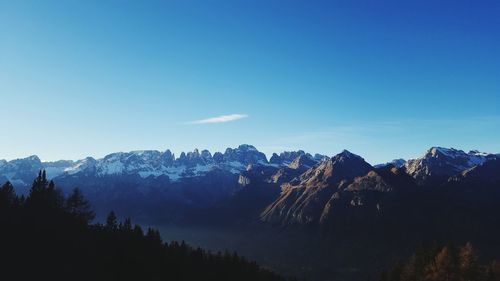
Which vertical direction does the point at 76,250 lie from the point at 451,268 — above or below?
below

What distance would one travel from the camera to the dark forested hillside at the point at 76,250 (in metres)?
111

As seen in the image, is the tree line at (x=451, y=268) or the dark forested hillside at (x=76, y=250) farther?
the dark forested hillside at (x=76, y=250)

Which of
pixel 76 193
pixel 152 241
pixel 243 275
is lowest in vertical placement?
pixel 243 275

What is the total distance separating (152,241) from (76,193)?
26240 millimetres

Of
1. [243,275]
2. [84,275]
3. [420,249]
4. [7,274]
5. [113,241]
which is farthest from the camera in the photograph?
[243,275]

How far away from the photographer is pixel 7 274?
10356cm

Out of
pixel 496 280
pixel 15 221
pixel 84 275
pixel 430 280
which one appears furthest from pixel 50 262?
pixel 496 280

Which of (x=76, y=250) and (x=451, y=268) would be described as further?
(x=76, y=250)

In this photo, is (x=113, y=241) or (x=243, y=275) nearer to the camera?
(x=113, y=241)

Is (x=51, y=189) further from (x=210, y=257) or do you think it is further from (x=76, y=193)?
(x=210, y=257)

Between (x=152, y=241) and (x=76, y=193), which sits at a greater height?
(x=76, y=193)

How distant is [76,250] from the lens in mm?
121188

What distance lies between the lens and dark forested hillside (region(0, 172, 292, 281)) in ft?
365

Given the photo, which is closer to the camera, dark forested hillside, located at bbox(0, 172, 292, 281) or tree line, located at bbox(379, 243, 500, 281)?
tree line, located at bbox(379, 243, 500, 281)
